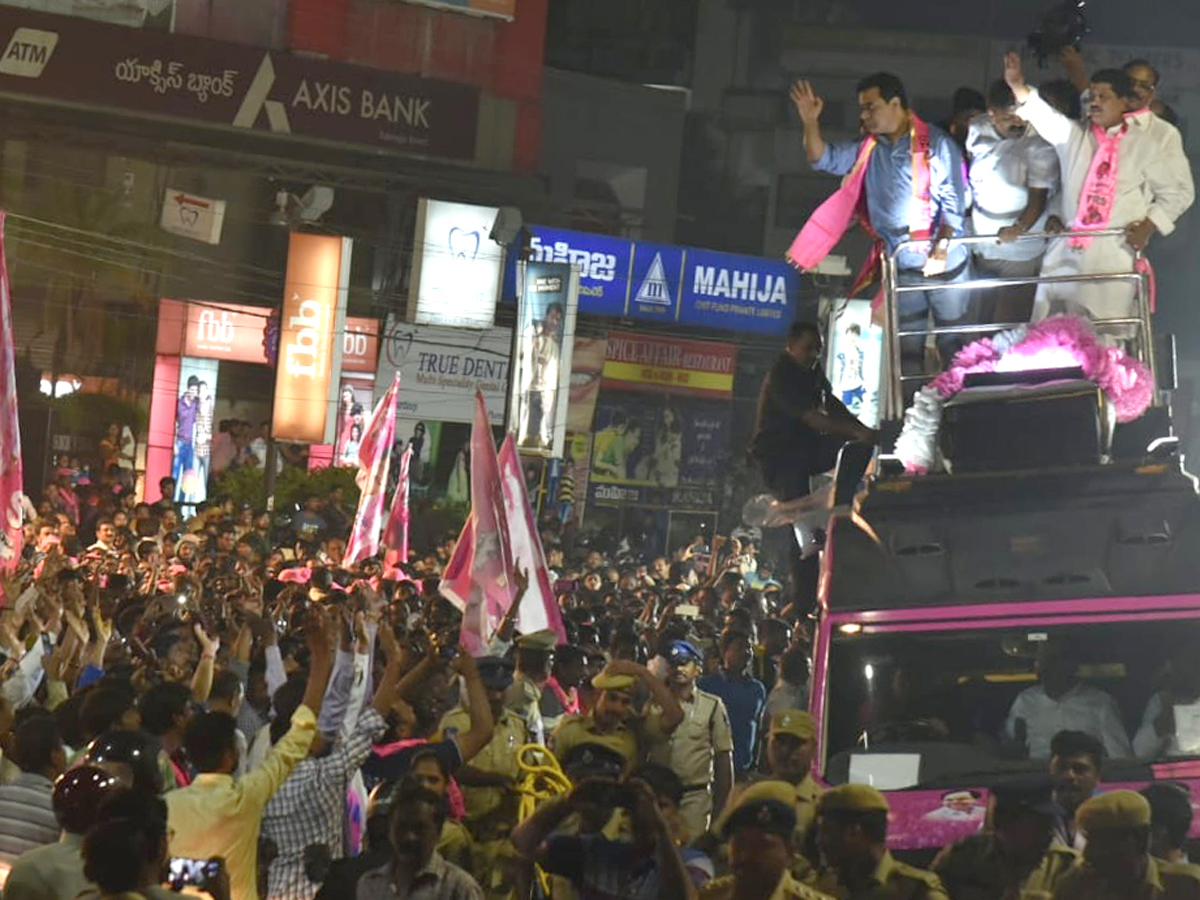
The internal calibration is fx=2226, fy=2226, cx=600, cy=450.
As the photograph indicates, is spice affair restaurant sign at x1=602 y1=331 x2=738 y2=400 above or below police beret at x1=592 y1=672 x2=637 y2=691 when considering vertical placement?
above

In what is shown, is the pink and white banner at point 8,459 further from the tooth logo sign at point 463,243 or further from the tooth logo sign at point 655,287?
the tooth logo sign at point 655,287

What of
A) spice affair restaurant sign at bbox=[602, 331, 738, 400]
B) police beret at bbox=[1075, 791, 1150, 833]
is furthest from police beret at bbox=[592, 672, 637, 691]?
spice affair restaurant sign at bbox=[602, 331, 738, 400]

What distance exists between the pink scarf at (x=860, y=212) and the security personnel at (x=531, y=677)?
134 inches

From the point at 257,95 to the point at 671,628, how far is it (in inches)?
1222

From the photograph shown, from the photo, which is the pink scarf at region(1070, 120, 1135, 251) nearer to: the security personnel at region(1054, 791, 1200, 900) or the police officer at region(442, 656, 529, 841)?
the police officer at region(442, 656, 529, 841)

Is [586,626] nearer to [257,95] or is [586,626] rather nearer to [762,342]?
[257,95]

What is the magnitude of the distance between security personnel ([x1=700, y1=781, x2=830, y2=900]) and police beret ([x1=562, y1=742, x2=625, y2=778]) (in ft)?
6.66

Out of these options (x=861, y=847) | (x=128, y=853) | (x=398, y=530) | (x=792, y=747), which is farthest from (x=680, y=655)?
(x=398, y=530)

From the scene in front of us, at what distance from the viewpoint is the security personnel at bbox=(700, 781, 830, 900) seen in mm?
6082

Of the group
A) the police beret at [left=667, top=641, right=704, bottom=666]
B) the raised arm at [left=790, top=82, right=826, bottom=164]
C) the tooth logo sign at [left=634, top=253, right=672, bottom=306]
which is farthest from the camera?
the tooth logo sign at [left=634, top=253, right=672, bottom=306]

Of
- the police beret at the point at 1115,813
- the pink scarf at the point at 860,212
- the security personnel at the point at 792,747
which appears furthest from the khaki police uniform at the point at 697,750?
the police beret at the point at 1115,813

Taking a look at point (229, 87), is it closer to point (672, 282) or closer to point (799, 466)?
point (672, 282)

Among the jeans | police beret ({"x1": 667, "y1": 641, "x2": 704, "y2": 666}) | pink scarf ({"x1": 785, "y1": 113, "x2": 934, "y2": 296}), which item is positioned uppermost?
pink scarf ({"x1": 785, "y1": 113, "x2": 934, "y2": 296})

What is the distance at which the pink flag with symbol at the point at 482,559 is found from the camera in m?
15.3
